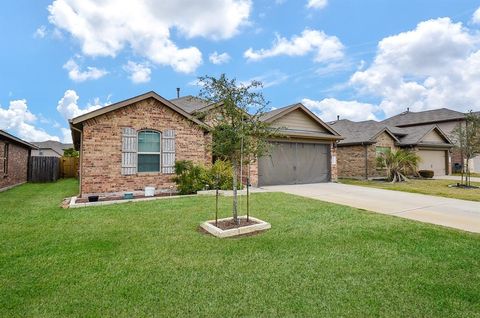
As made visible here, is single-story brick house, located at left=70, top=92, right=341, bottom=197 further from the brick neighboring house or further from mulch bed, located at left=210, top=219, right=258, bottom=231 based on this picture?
mulch bed, located at left=210, top=219, right=258, bottom=231

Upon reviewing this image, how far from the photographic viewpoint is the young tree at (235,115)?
5.48m

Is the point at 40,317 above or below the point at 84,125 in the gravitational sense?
below

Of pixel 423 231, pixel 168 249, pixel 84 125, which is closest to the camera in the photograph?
pixel 168 249

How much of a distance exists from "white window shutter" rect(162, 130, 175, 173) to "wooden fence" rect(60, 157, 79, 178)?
14.4m

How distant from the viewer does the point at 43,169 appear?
18.0 metres

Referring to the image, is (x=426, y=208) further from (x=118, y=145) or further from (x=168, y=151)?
(x=118, y=145)

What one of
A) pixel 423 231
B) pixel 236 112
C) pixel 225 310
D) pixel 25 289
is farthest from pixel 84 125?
pixel 423 231

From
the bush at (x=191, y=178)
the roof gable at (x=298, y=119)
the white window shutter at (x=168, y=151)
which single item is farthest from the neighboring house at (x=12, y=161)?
the roof gable at (x=298, y=119)

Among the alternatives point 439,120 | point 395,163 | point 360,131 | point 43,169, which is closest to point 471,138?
point 395,163

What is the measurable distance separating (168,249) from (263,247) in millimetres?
1632

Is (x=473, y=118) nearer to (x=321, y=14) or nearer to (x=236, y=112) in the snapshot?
(x=321, y=14)

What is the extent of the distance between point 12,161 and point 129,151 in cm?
893

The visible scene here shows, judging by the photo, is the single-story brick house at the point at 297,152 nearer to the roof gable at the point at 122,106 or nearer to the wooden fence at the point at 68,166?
the roof gable at the point at 122,106

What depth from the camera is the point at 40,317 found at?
99.1 inches
